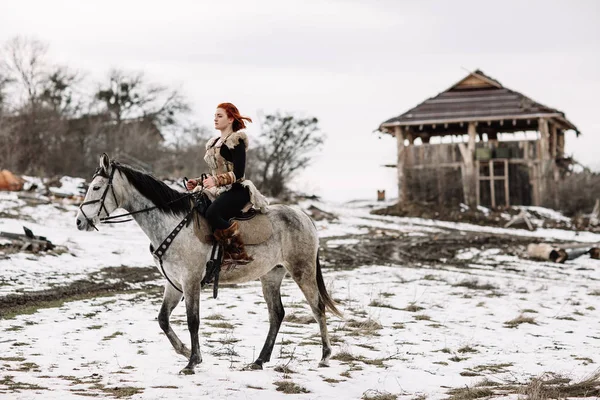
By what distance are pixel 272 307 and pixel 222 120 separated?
2233 millimetres

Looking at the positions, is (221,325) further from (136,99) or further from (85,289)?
(136,99)

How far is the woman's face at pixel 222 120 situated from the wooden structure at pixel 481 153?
29.5 metres

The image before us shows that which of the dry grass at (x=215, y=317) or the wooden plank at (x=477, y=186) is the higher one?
the wooden plank at (x=477, y=186)

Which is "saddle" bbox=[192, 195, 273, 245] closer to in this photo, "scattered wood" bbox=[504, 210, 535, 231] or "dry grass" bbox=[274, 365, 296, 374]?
"dry grass" bbox=[274, 365, 296, 374]

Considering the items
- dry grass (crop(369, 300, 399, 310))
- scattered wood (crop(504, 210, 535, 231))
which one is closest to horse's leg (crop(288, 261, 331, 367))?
dry grass (crop(369, 300, 399, 310))

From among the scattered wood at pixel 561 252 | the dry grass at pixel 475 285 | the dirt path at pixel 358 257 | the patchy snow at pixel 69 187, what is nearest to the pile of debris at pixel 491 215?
the dirt path at pixel 358 257

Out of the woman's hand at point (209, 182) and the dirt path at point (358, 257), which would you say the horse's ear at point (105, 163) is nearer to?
the woman's hand at point (209, 182)

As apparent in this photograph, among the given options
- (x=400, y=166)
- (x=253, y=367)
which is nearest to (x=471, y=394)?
(x=253, y=367)

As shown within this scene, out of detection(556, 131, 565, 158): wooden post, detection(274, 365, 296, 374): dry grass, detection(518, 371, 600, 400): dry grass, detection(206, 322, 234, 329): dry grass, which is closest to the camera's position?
detection(518, 371, 600, 400): dry grass

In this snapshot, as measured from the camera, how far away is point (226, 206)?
757 cm

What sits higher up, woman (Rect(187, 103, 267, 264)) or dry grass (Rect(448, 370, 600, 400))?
woman (Rect(187, 103, 267, 264))

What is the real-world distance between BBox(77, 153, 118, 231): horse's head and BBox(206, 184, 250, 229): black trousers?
1.04 meters

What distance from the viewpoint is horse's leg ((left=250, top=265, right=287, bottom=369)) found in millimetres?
7658

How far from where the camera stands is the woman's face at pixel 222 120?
25.0 ft
